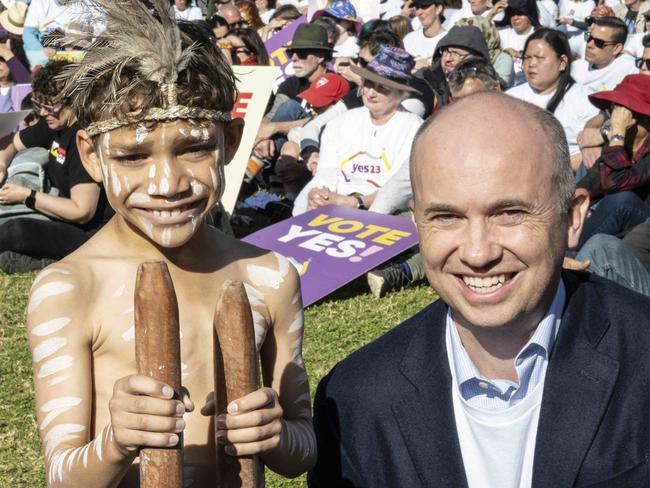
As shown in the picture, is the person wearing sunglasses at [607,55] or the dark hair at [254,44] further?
the dark hair at [254,44]

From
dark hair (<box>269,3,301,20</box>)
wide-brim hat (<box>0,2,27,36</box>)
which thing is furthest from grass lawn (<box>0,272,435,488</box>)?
wide-brim hat (<box>0,2,27,36</box>)

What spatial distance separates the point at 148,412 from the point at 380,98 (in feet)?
23.1

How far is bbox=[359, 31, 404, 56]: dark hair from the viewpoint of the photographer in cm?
1043

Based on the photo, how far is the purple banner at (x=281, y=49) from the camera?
13109 mm

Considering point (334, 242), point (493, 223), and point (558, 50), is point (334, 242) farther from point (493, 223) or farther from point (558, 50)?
point (493, 223)

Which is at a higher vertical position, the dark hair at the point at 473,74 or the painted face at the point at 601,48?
the dark hair at the point at 473,74

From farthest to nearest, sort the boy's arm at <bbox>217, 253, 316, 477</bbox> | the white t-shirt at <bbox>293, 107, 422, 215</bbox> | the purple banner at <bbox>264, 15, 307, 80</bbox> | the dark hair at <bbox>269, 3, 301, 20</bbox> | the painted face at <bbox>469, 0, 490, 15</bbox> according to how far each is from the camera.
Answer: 1. the dark hair at <bbox>269, 3, 301, 20</bbox>
2. the painted face at <bbox>469, 0, 490, 15</bbox>
3. the purple banner at <bbox>264, 15, 307, 80</bbox>
4. the white t-shirt at <bbox>293, 107, 422, 215</bbox>
5. the boy's arm at <bbox>217, 253, 316, 477</bbox>

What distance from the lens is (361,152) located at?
878cm

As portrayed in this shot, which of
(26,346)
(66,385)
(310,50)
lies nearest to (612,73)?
(310,50)

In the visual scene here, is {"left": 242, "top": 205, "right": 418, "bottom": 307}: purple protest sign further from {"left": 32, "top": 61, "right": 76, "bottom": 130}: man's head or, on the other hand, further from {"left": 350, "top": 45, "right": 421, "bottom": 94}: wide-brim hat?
{"left": 32, "top": 61, "right": 76, "bottom": 130}: man's head

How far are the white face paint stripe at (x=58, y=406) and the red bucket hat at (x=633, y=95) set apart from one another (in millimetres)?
6020

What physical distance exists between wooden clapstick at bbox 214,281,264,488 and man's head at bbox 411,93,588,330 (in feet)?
2.04

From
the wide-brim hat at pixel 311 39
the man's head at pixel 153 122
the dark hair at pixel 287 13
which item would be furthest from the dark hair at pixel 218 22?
the man's head at pixel 153 122

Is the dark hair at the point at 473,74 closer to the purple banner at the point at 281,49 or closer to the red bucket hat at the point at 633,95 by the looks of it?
the red bucket hat at the point at 633,95
